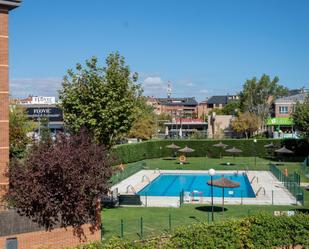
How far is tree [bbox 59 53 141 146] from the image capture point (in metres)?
26.0

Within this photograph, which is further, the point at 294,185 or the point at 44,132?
the point at 294,185

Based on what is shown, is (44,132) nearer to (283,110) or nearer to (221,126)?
(283,110)

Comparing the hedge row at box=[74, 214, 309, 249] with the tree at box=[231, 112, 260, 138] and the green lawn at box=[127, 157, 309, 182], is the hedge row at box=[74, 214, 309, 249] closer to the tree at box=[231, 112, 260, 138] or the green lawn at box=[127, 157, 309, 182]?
the green lawn at box=[127, 157, 309, 182]

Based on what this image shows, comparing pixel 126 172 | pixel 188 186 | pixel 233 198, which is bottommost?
pixel 188 186

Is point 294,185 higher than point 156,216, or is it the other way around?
point 294,185

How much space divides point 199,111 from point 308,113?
135870mm

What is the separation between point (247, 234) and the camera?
55.1 ft

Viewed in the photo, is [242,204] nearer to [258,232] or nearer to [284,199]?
[284,199]

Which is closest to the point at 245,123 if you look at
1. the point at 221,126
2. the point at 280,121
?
the point at 280,121

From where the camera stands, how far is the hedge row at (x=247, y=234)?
50.3 feet

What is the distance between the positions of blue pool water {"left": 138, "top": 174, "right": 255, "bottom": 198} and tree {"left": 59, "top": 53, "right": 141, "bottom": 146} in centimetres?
1116

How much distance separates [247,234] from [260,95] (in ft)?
294

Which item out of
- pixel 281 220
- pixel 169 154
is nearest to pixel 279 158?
pixel 169 154

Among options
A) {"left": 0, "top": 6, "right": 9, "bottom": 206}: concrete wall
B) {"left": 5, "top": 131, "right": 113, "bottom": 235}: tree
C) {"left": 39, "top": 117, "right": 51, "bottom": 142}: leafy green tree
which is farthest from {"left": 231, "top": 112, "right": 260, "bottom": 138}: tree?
{"left": 5, "top": 131, "right": 113, "bottom": 235}: tree
